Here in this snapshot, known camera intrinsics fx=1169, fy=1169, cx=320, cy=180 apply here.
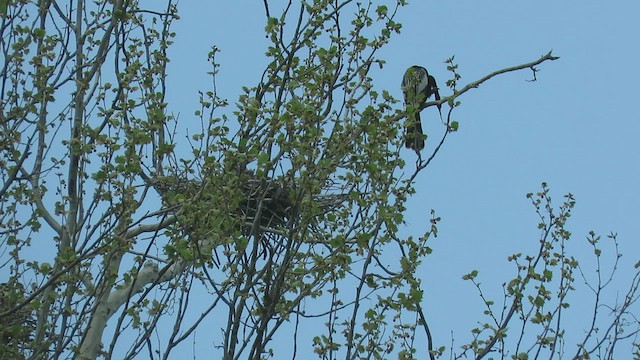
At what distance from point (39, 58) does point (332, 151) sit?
2.46m

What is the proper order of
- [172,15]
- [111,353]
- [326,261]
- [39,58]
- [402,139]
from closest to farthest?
[111,353], [326,261], [402,139], [39,58], [172,15]

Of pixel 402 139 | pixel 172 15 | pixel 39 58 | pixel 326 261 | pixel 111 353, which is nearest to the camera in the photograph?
pixel 111 353

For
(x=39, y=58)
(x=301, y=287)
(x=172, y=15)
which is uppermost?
(x=172, y=15)

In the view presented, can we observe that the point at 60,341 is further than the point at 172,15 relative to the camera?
No

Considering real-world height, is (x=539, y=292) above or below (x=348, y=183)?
below

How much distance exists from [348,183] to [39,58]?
2.55 metres

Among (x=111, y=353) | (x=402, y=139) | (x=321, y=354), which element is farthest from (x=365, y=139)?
(x=111, y=353)

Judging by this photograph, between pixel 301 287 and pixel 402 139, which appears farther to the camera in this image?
pixel 402 139

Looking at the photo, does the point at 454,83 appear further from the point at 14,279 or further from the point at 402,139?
the point at 14,279

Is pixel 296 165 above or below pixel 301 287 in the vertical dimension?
above

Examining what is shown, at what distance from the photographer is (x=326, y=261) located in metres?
7.64

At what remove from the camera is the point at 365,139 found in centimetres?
806

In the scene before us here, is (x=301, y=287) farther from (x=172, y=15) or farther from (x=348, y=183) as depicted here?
(x=172, y=15)

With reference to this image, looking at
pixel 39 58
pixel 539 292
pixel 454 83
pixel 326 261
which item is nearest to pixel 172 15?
pixel 39 58
